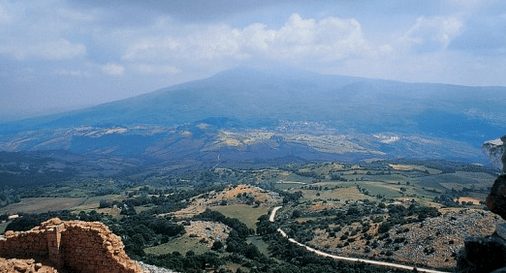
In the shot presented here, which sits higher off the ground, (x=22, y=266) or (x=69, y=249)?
(x=22, y=266)

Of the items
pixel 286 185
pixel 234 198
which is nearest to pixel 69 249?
pixel 234 198

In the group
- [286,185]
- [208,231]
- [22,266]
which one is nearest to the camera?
[22,266]

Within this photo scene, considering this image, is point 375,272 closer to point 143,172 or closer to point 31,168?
point 143,172

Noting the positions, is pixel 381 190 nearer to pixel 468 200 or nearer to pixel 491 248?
pixel 468 200

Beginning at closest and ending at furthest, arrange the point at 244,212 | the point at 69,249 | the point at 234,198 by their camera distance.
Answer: the point at 69,249 < the point at 244,212 < the point at 234,198

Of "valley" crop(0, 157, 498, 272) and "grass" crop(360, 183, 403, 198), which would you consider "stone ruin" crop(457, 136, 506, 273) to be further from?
"grass" crop(360, 183, 403, 198)

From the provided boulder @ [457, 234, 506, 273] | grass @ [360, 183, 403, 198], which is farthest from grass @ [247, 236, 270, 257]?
grass @ [360, 183, 403, 198]
